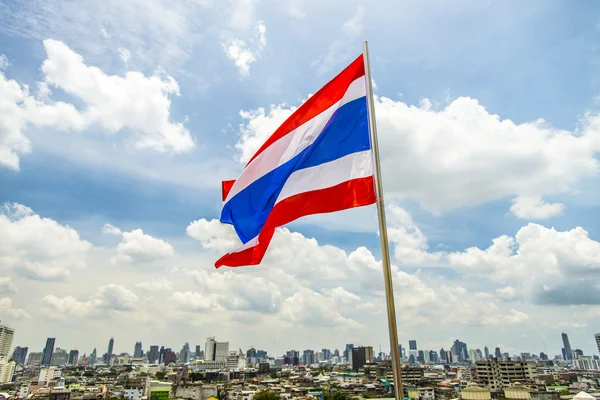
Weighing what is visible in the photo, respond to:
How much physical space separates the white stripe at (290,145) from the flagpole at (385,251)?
12.8 inches

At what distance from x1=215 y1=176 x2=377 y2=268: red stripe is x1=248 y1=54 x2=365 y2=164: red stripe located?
Answer: 110 cm

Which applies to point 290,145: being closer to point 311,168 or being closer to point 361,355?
point 311,168

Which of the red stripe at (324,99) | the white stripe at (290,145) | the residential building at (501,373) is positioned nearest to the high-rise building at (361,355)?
the residential building at (501,373)

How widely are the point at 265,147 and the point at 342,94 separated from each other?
1.41m

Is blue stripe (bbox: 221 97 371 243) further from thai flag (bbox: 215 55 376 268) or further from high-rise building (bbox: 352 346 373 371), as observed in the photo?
high-rise building (bbox: 352 346 373 371)

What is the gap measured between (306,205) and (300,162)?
0.61 metres

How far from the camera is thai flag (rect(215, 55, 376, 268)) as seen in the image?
4905mm

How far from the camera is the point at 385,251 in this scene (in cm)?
406

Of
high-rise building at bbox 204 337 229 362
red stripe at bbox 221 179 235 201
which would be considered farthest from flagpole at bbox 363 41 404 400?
high-rise building at bbox 204 337 229 362

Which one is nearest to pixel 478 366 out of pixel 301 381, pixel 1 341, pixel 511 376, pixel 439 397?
pixel 511 376

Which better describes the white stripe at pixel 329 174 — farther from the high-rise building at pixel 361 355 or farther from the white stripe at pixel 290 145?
the high-rise building at pixel 361 355

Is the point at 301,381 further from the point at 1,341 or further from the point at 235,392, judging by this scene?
the point at 1,341

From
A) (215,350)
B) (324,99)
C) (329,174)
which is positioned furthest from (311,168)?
(215,350)

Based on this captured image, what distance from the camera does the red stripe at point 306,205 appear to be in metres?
4.73
